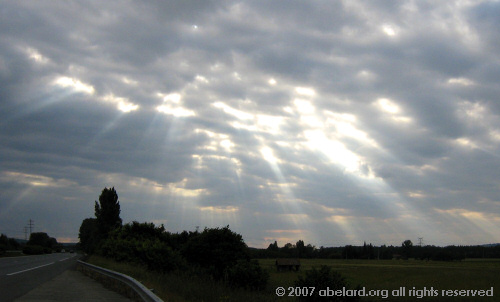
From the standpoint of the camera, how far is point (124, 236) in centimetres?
4462

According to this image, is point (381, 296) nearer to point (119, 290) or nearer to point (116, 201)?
point (119, 290)

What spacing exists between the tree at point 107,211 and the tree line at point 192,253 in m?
40.4

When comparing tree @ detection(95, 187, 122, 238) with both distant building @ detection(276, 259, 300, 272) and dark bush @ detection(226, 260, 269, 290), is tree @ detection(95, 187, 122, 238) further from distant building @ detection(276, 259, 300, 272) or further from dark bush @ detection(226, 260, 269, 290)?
dark bush @ detection(226, 260, 269, 290)

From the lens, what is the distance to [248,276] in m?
30.5

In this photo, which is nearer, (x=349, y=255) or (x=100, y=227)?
(x=100, y=227)

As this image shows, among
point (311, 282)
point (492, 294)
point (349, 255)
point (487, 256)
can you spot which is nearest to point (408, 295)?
point (492, 294)

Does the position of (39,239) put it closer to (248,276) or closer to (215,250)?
(215,250)

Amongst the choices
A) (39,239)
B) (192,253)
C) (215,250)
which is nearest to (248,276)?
(215,250)

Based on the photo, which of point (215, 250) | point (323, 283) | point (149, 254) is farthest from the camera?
point (215, 250)

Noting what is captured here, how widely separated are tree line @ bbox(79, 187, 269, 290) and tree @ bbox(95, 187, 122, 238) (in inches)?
1590

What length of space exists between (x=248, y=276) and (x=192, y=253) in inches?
436

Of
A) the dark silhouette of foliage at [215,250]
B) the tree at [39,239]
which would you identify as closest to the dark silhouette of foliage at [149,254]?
the dark silhouette of foliage at [215,250]

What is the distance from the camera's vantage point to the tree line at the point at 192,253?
30828 mm

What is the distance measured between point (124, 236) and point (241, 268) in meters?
18.2
